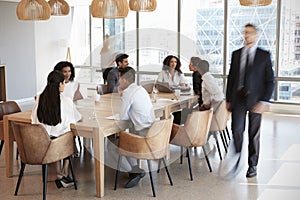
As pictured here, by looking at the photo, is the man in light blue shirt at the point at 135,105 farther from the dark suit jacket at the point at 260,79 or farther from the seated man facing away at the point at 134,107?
the dark suit jacket at the point at 260,79

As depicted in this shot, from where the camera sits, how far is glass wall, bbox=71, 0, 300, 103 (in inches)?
322

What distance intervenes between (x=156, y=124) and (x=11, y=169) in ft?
5.95

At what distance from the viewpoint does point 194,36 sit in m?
9.20

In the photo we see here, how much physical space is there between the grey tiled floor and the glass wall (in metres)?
3.32

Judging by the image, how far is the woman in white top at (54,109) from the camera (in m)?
3.83

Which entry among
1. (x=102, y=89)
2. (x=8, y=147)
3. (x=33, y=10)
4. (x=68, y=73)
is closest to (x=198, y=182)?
(x=8, y=147)

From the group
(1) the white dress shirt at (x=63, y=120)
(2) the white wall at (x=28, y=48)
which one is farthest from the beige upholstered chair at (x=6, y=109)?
(2) the white wall at (x=28, y=48)

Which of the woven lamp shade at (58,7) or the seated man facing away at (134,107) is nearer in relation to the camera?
the seated man facing away at (134,107)

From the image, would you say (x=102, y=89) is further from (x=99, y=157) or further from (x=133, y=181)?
(x=99, y=157)

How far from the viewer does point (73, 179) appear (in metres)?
4.16

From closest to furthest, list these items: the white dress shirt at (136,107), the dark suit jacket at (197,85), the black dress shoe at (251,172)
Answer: the white dress shirt at (136,107) < the black dress shoe at (251,172) < the dark suit jacket at (197,85)

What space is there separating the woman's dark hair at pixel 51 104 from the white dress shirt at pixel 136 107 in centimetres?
67

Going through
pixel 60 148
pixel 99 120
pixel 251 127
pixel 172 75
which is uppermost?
pixel 172 75

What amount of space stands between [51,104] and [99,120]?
→ 1.79 ft
